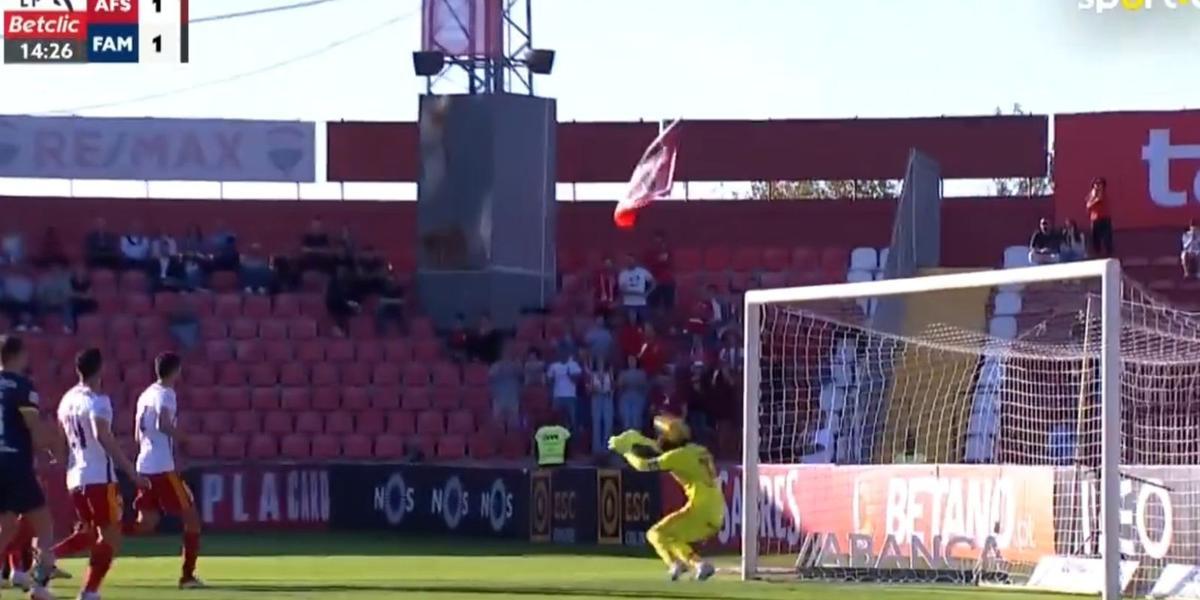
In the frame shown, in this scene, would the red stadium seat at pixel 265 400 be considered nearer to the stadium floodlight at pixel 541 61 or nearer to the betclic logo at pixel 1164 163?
the stadium floodlight at pixel 541 61

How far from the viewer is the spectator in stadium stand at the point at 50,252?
3516 centimetres

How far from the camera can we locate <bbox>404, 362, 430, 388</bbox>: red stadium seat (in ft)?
112

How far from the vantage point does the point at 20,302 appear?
113 ft

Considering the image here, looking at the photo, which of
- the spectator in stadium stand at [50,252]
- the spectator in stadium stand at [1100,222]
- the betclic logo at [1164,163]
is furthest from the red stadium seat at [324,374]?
the betclic logo at [1164,163]

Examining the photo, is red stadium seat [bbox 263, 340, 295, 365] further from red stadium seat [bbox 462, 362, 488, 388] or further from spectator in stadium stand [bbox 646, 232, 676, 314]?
spectator in stadium stand [bbox 646, 232, 676, 314]

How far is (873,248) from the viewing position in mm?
37438

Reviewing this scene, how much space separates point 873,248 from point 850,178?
7.28ft

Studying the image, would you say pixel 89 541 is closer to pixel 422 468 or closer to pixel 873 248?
pixel 422 468

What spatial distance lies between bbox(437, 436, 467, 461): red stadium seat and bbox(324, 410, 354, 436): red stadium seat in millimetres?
1456

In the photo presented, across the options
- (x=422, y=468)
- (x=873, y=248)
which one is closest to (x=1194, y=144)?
(x=873, y=248)

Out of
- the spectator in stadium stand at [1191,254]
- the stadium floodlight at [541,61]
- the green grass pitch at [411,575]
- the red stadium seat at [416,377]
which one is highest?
the stadium floodlight at [541,61]

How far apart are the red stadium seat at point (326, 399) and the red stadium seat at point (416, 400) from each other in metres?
0.99

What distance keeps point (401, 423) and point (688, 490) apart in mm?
14063

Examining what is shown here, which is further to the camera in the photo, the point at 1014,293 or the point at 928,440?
the point at 1014,293
